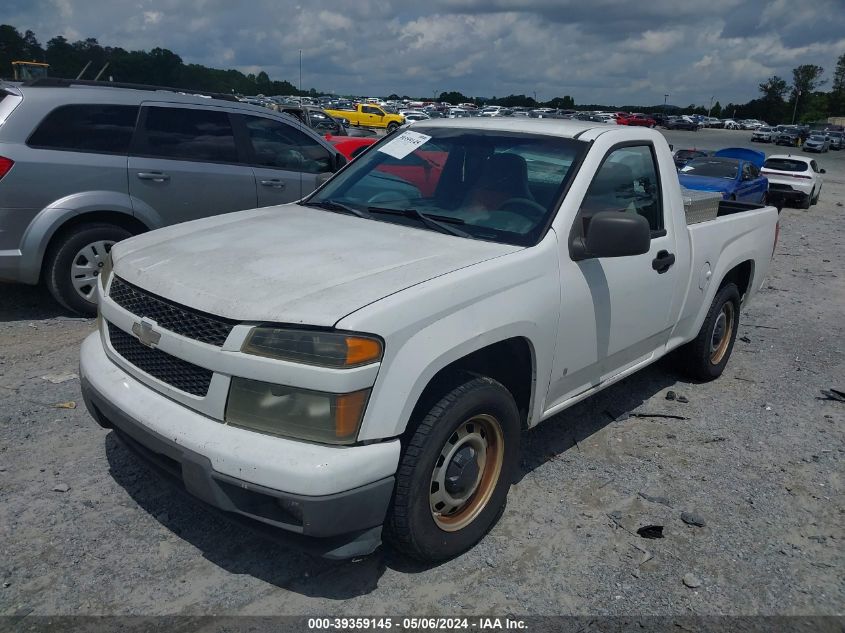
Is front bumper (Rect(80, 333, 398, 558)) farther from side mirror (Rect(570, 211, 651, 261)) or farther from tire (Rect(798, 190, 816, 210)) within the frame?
tire (Rect(798, 190, 816, 210))

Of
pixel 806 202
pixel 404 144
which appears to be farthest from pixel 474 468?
pixel 806 202

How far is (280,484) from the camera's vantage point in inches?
95.5

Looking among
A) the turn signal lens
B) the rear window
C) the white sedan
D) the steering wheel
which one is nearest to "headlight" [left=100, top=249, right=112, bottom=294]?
the turn signal lens

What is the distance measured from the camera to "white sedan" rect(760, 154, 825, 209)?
19094 millimetres

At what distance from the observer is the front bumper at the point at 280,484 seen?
96.2 inches

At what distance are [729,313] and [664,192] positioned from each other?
1728 millimetres

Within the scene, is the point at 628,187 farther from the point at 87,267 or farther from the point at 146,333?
the point at 87,267

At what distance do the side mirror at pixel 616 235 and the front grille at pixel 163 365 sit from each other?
1821mm

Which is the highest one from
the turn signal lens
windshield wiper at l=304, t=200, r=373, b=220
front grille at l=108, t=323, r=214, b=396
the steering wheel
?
the steering wheel

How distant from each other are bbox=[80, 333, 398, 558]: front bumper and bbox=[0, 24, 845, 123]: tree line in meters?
7.04

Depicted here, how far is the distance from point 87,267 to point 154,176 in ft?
3.29

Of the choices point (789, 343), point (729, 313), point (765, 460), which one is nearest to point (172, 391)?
point (765, 460)

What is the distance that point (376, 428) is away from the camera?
2527 millimetres

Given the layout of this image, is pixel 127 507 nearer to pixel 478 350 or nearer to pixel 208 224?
pixel 208 224
